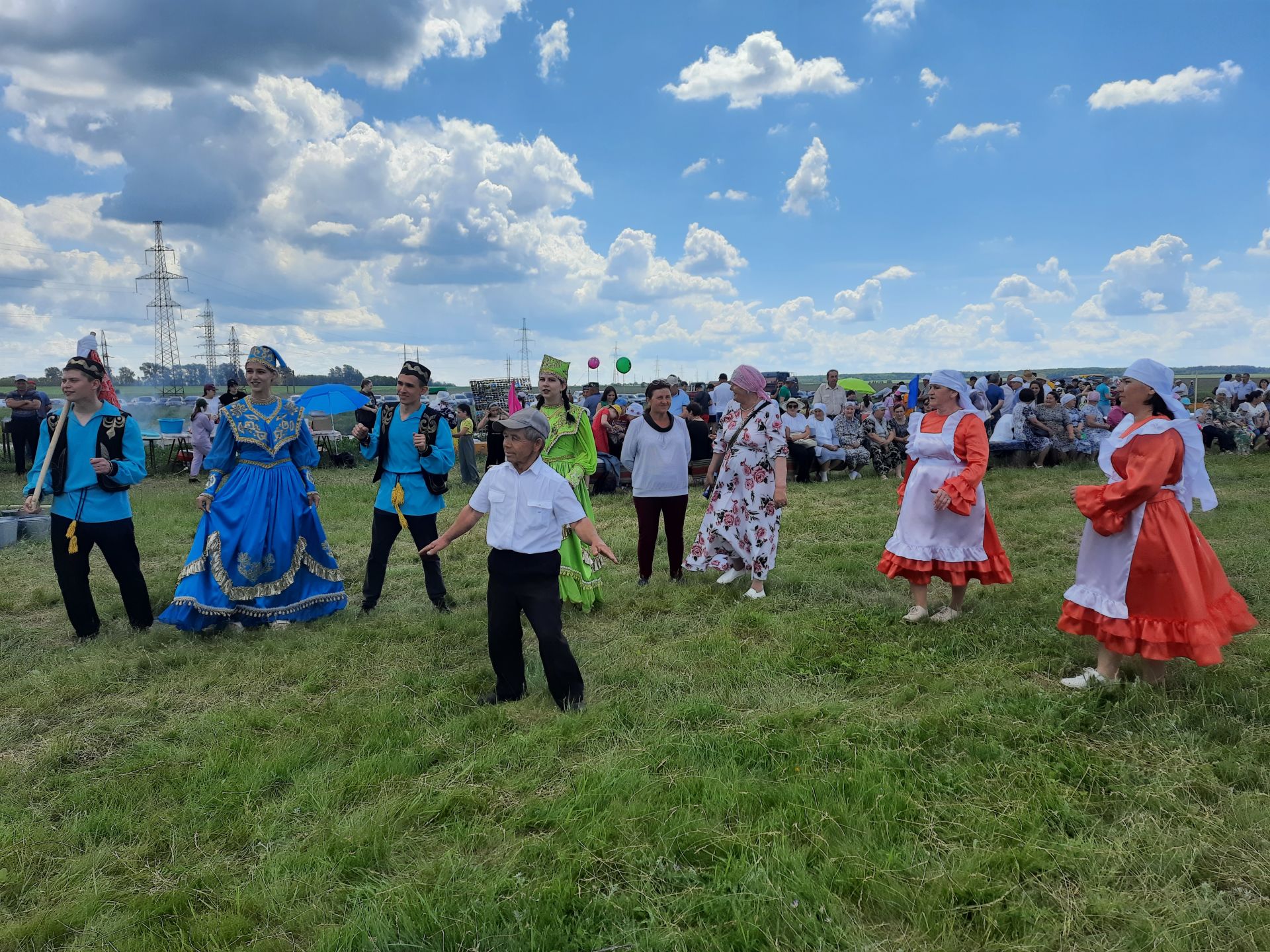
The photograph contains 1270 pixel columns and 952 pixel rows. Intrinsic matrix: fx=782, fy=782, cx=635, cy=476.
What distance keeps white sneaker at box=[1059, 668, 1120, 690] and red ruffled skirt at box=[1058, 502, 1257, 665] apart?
20cm

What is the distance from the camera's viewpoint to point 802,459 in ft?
46.1

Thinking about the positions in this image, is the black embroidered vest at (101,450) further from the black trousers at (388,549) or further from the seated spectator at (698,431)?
the seated spectator at (698,431)

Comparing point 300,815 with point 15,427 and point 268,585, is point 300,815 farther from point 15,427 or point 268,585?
point 15,427

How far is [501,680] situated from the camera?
15.0ft

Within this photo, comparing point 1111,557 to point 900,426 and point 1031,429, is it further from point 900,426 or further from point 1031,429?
point 1031,429

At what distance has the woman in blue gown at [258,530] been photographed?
580cm

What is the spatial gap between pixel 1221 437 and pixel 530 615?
1823cm

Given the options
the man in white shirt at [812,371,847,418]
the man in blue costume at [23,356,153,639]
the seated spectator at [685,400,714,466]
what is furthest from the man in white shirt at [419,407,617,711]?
the man in white shirt at [812,371,847,418]

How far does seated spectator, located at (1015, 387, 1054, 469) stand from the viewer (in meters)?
15.1

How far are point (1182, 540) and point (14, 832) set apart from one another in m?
5.75

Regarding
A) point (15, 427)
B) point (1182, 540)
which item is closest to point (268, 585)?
point (1182, 540)

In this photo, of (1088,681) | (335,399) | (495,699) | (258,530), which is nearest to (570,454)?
(495,699)

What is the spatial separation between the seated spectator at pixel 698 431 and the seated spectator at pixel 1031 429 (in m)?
7.12

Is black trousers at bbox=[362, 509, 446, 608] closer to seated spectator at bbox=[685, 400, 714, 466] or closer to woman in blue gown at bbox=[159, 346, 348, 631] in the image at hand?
woman in blue gown at bbox=[159, 346, 348, 631]
